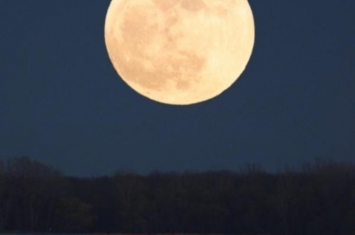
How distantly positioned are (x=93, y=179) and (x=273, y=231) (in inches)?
483

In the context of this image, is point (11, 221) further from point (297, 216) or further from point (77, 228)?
point (297, 216)

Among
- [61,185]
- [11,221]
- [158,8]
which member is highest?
[61,185]

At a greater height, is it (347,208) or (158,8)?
(347,208)

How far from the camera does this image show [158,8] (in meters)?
9.02

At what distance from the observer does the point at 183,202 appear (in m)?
48.4

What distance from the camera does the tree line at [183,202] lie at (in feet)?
147

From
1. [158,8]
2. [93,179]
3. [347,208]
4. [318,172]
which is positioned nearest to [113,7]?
[158,8]

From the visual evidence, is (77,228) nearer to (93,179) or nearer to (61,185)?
(61,185)

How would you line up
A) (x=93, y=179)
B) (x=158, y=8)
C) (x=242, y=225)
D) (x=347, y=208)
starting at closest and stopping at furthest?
(x=158, y=8), (x=347, y=208), (x=242, y=225), (x=93, y=179)

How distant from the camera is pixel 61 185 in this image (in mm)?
48281

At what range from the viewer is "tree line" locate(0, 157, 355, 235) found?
44.7 metres

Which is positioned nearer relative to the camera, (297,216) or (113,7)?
(113,7)

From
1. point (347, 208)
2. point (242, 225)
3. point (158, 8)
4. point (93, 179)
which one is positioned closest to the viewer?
point (158, 8)

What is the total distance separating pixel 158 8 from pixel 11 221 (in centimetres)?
3781
